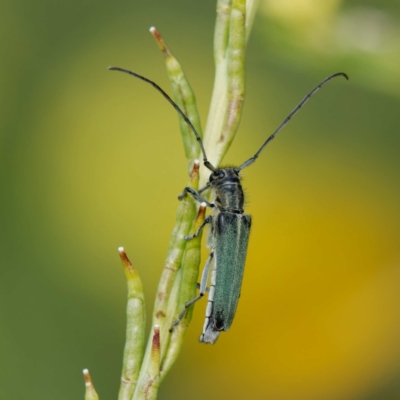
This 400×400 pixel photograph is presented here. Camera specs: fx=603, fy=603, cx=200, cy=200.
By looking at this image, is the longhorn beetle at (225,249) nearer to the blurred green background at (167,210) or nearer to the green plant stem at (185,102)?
the green plant stem at (185,102)

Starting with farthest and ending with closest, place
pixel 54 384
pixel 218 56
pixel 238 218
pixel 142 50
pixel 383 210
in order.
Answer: pixel 142 50 → pixel 383 210 → pixel 54 384 → pixel 238 218 → pixel 218 56

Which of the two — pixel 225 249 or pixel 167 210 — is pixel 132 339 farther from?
pixel 167 210

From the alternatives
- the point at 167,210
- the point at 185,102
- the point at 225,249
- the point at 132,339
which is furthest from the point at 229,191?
the point at 167,210

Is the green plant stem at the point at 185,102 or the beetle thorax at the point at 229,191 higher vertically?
the beetle thorax at the point at 229,191

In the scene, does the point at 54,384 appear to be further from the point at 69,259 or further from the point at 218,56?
the point at 218,56

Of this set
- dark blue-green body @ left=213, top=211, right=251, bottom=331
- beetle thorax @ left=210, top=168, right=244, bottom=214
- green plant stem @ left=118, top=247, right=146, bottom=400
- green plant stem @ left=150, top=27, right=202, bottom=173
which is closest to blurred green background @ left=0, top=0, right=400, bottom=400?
beetle thorax @ left=210, top=168, right=244, bottom=214

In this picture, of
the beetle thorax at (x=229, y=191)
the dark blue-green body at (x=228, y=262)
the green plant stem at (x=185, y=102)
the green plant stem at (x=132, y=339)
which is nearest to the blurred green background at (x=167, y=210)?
the beetle thorax at (x=229, y=191)

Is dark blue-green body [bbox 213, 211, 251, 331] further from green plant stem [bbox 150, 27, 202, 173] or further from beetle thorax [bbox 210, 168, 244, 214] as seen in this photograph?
green plant stem [bbox 150, 27, 202, 173]

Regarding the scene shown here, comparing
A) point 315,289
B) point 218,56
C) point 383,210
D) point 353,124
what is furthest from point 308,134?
point 218,56
